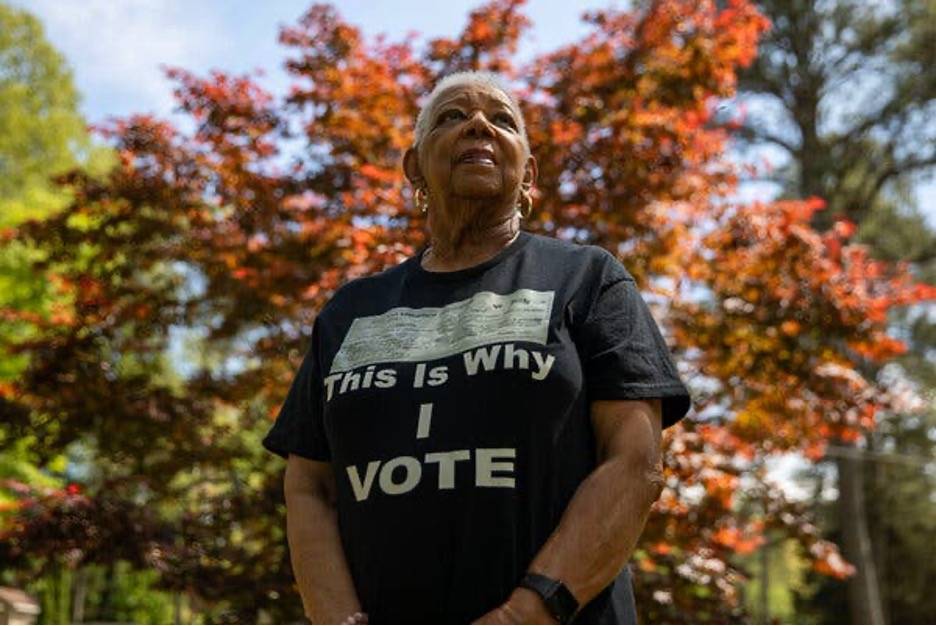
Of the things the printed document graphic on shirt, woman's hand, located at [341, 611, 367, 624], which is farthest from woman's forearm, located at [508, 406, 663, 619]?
woman's hand, located at [341, 611, 367, 624]

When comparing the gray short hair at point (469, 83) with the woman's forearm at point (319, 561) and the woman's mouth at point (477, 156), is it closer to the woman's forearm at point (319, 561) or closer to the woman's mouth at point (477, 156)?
the woman's mouth at point (477, 156)

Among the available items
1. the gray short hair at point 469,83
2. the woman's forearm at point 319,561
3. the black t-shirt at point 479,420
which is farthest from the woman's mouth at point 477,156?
the woman's forearm at point 319,561

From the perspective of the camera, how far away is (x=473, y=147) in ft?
5.99

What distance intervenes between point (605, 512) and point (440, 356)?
14.5 inches

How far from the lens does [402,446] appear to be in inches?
60.8

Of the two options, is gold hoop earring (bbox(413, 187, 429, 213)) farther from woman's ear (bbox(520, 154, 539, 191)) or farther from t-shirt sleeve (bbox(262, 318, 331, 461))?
t-shirt sleeve (bbox(262, 318, 331, 461))

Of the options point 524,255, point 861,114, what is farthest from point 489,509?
point 861,114

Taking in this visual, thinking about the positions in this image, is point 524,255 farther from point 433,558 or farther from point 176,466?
point 176,466

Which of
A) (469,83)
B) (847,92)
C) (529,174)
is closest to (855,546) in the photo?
(847,92)

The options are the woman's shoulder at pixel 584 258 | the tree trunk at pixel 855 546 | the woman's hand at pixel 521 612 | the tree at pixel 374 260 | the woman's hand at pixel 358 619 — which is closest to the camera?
the woman's hand at pixel 521 612

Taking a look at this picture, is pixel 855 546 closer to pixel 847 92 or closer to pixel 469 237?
pixel 847 92

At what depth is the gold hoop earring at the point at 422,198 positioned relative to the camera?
77.8 inches

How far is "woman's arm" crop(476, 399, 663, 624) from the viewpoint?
4.60ft

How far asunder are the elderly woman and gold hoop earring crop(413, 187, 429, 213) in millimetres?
233
